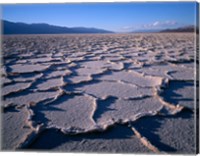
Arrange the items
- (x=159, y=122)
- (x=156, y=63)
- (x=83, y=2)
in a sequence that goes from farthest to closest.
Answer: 1. (x=156, y=63)
2. (x=83, y=2)
3. (x=159, y=122)

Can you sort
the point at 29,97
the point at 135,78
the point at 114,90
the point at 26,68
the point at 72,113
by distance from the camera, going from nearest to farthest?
the point at 72,113 → the point at 29,97 → the point at 114,90 → the point at 135,78 → the point at 26,68

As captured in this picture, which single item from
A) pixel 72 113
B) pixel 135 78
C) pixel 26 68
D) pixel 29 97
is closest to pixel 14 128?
pixel 72 113

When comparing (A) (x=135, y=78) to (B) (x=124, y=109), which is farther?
(A) (x=135, y=78)

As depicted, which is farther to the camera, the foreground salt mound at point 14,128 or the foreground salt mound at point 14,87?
the foreground salt mound at point 14,87

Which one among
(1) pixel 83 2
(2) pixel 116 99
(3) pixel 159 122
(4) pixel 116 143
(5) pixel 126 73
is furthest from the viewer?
(5) pixel 126 73

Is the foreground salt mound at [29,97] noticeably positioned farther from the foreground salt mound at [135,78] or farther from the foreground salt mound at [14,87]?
the foreground salt mound at [135,78]

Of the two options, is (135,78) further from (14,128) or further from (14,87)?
(14,128)

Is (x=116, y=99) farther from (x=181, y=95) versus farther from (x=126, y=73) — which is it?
(x=126, y=73)

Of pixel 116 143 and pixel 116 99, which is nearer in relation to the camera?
pixel 116 143

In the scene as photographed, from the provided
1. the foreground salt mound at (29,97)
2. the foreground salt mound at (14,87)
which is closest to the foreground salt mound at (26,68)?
the foreground salt mound at (14,87)

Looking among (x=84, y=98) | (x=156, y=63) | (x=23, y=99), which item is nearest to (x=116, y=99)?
(x=84, y=98)

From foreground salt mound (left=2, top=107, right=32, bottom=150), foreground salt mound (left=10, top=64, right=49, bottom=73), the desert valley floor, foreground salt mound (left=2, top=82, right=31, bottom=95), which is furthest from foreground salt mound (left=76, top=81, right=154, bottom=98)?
foreground salt mound (left=10, top=64, right=49, bottom=73)
